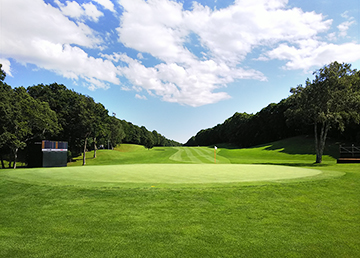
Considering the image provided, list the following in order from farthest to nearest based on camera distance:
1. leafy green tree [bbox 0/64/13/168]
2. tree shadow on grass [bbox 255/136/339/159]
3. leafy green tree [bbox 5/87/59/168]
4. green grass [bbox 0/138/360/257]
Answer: tree shadow on grass [bbox 255/136/339/159] → leafy green tree [bbox 5/87/59/168] → leafy green tree [bbox 0/64/13/168] → green grass [bbox 0/138/360/257]

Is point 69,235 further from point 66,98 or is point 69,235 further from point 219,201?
point 66,98

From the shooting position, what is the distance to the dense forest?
30469mm

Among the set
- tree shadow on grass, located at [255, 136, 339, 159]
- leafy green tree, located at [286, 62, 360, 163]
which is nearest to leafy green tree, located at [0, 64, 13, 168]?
leafy green tree, located at [286, 62, 360, 163]

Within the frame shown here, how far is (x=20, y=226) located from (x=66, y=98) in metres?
43.7

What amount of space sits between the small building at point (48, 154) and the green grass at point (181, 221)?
77.6 ft

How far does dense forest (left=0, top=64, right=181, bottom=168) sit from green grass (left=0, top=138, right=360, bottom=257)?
91.8 ft

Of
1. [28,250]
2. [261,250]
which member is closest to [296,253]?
[261,250]

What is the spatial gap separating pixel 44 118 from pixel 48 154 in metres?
7.61

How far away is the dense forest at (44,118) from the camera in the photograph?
30.5m

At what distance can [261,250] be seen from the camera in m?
4.01

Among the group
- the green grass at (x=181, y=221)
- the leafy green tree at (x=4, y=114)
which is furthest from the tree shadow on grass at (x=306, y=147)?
the leafy green tree at (x=4, y=114)

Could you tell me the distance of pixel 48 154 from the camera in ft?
95.9

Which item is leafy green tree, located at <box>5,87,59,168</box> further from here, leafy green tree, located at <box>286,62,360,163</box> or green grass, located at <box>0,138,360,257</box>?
leafy green tree, located at <box>286,62,360,163</box>

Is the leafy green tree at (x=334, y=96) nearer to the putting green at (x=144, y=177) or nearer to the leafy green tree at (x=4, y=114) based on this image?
the putting green at (x=144, y=177)
